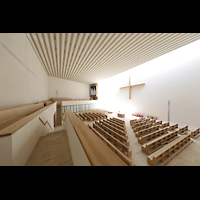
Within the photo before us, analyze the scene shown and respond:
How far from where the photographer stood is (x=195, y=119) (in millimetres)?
4375

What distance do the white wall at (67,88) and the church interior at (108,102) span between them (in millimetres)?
117

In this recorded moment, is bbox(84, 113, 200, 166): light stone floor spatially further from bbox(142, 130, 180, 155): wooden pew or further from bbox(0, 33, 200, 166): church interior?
bbox(142, 130, 180, 155): wooden pew

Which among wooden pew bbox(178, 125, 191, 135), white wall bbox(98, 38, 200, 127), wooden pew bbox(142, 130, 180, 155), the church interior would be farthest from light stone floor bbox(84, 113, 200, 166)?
white wall bbox(98, 38, 200, 127)

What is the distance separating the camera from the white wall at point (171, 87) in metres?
4.46

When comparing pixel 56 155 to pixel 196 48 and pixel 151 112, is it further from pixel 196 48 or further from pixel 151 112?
pixel 196 48

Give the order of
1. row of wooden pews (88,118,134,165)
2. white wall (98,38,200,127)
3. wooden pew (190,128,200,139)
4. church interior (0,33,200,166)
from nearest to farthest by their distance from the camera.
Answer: church interior (0,33,200,166)
row of wooden pews (88,118,134,165)
wooden pew (190,128,200,139)
white wall (98,38,200,127)

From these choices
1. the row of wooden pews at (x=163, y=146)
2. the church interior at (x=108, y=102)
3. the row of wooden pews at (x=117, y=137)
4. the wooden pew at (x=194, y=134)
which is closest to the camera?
the church interior at (x=108, y=102)

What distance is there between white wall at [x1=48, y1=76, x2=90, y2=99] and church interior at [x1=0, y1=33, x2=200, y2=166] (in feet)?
0.38

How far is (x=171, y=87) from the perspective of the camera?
529 cm

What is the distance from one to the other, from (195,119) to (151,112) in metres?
2.35

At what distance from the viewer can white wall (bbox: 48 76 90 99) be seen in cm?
862

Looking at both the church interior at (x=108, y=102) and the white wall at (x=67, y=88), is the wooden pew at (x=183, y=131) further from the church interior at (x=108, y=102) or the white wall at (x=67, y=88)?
the white wall at (x=67, y=88)

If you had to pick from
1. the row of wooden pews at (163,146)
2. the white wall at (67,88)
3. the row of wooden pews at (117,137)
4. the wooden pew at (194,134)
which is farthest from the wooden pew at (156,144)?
the white wall at (67,88)
